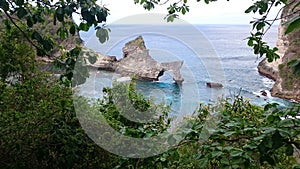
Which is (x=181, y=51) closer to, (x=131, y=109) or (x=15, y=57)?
(x=131, y=109)

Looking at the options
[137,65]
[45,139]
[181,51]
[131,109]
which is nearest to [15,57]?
[45,139]

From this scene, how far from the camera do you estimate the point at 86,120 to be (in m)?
1.71

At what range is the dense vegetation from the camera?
0.80 m

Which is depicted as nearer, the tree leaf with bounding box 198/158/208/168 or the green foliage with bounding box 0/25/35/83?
the tree leaf with bounding box 198/158/208/168

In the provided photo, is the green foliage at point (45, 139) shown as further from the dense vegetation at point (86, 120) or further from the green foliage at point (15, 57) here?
the green foliage at point (15, 57)

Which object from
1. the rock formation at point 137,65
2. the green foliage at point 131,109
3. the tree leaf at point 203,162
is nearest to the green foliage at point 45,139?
the green foliage at point 131,109

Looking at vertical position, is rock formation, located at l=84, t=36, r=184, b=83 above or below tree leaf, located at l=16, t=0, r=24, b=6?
below

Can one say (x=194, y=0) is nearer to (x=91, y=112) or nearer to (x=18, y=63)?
(x=91, y=112)

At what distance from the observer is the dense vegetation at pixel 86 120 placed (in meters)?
0.80

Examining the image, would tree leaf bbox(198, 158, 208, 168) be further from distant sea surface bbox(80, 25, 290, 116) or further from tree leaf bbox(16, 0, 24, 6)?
tree leaf bbox(16, 0, 24, 6)

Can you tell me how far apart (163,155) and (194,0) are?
78 centimetres

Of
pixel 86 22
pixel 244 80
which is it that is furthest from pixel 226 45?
pixel 86 22

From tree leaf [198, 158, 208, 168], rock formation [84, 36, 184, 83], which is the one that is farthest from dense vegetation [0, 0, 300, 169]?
rock formation [84, 36, 184, 83]

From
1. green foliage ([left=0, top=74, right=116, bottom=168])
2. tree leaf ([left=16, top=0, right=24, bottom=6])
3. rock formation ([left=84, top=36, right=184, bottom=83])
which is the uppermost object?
tree leaf ([left=16, top=0, right=24, bottom=6])
